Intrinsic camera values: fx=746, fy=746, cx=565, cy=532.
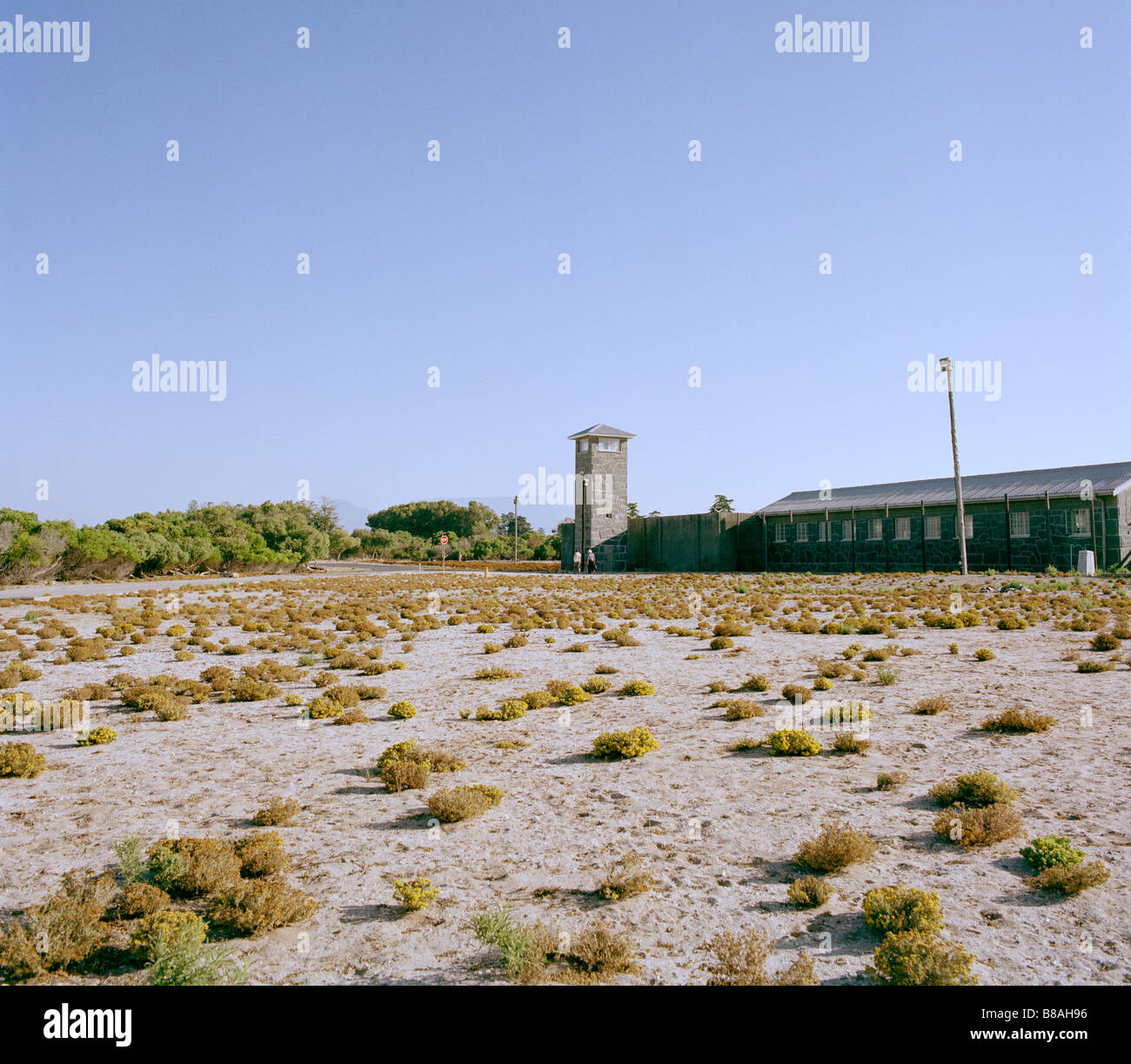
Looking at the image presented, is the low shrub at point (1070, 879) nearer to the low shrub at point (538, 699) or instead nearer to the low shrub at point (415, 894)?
the low shrub at point (415, 894)

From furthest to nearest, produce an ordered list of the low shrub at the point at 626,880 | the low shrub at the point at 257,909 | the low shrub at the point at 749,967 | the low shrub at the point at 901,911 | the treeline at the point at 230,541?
the treeline at the point at 230,541, the low shrub at the point at 626,880, the low shrub at the point at 257,909, the low shrub at the point at 901,911, the low shrub at the point at 749,967

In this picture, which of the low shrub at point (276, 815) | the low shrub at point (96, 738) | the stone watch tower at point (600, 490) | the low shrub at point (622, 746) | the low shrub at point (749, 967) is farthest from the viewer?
the stone watch tower at point (600, 490)

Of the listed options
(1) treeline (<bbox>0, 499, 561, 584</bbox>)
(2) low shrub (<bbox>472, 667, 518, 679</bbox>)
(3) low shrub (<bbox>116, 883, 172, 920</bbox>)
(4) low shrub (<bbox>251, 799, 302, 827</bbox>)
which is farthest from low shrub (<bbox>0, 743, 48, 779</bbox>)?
(1) treeline (<bbox>0, 499, 561, 584</bbox>)

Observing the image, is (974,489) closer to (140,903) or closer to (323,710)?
(323,710)

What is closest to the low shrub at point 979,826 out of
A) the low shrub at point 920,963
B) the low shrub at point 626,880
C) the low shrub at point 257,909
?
the low shrub at point 920,963

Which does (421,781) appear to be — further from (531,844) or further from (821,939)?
(821,939)

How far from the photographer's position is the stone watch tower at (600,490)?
4803cm

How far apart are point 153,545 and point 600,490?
2881cm

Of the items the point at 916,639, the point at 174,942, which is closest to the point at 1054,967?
the point at 174,942

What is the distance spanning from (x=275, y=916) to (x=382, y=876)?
826 millimetres

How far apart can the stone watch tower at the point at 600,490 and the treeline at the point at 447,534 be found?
29.4 metres

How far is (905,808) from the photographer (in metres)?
5.73

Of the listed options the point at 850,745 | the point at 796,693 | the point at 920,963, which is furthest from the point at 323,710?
the point at 920,963

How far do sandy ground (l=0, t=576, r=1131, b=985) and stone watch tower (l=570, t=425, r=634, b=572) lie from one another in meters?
37.6
